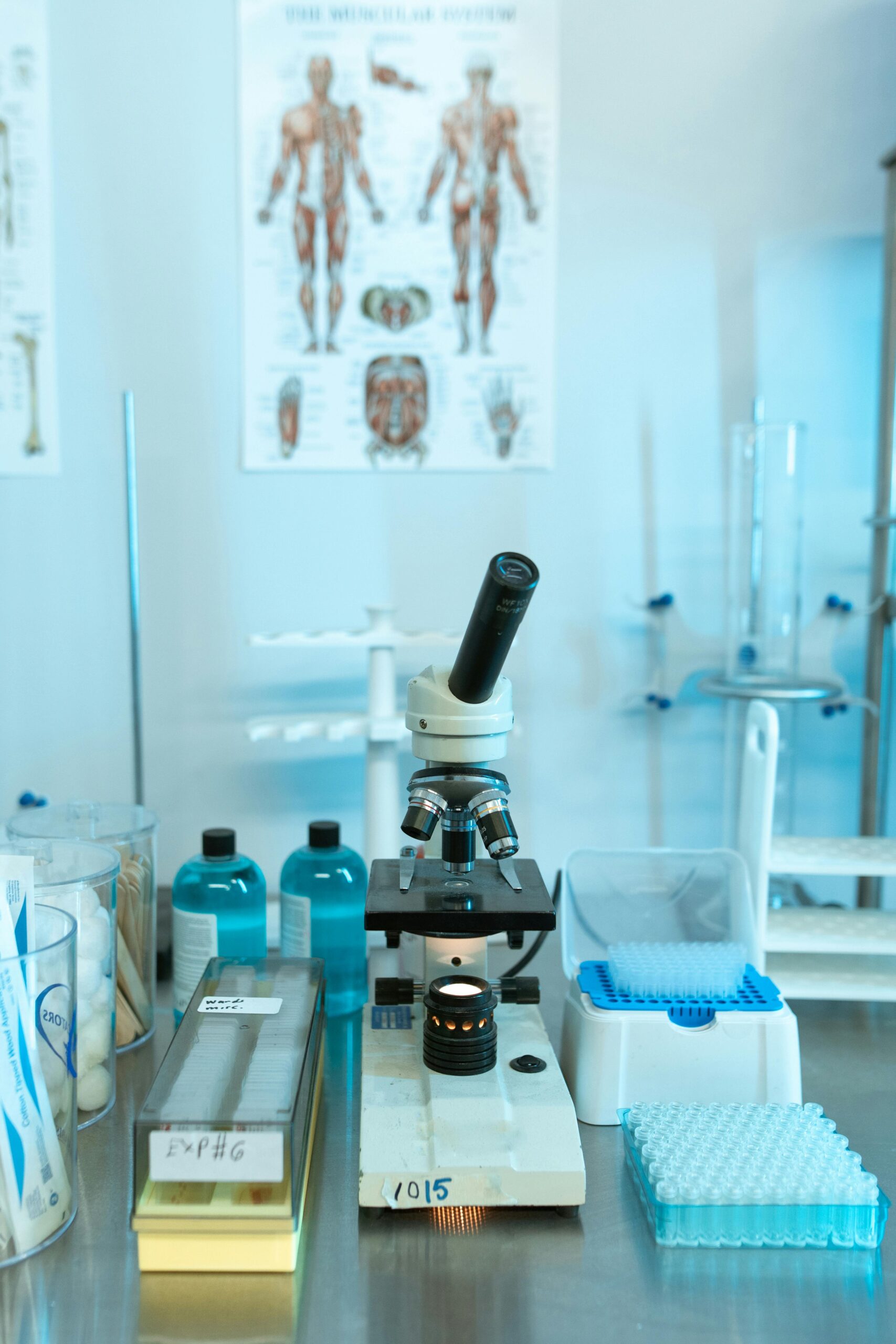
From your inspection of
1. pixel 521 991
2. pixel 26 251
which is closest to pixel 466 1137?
pixel 521 991

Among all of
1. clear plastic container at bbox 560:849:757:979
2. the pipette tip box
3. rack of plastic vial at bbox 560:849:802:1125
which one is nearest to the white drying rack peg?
clear plastic container at bbox 560:849:757:979

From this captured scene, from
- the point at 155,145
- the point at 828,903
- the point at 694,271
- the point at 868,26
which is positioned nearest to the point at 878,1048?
the point at 828,903

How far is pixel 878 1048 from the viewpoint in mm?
1142

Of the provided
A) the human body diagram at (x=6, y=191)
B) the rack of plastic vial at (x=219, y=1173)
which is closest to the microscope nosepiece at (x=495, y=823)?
the rack of plastic vial at (x=219, y=1173)

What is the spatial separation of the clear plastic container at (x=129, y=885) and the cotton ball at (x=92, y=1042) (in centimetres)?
Answer: 10

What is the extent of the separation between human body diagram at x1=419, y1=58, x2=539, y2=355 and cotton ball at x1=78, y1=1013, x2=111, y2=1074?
1.07m

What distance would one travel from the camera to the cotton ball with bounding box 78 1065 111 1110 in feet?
3.13

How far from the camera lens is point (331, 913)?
1.19m

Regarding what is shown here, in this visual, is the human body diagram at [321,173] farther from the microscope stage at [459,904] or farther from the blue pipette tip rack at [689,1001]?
the blue pipette tip rack at [689,1001]

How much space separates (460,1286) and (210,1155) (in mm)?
201

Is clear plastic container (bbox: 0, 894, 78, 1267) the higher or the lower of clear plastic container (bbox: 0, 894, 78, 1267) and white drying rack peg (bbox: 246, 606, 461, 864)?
the lower

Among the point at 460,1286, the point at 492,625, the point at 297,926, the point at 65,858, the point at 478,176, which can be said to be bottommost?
the point at 460,1286

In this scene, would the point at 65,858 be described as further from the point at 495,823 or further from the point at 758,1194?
the point at 758,1194

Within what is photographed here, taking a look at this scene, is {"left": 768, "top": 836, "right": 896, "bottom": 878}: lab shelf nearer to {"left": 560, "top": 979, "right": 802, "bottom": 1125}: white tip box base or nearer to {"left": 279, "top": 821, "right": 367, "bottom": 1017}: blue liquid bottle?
{"left": 560, "top": 979, "right": 802, "bottom": 1125}: white tip box base
